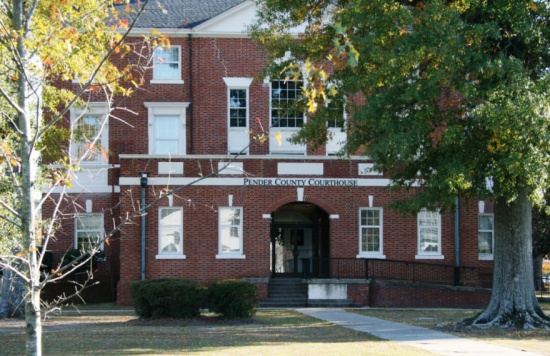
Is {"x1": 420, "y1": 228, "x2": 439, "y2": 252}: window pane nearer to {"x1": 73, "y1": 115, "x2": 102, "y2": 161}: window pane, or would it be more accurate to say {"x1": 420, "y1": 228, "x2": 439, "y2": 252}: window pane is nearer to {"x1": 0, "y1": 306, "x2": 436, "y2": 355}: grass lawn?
{"x1": 0, "y1": 306, "x2": 436, "y2": 355}: grass lawn

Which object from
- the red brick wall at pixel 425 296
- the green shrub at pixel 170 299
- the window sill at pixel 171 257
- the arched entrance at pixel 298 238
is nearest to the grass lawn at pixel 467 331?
the red brick wall at pixel 425 296

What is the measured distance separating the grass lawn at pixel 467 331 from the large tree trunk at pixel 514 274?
667 millimetres

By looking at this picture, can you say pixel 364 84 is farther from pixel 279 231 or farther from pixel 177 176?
pixel 279 231

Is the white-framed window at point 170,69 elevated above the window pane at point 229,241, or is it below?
above

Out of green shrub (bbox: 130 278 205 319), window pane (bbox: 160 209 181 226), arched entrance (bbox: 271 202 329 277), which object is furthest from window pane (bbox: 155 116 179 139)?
green shrub (bbox: 130 278 205 319)

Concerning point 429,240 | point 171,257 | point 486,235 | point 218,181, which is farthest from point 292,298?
point 486,235

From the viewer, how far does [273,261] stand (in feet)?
103

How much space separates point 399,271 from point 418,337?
12.0 metres

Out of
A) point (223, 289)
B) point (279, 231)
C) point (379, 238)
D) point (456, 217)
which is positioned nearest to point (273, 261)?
point (279, 231)

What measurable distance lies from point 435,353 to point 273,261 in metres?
17.0

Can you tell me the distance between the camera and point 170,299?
21.2 metres

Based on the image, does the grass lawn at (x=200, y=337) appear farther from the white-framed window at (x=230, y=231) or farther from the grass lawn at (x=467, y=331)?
the white-framed window at (x=230, y=231)

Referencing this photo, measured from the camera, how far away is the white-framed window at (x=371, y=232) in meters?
29.8

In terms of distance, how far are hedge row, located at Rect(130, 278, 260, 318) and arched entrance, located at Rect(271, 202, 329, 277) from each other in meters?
9.75
